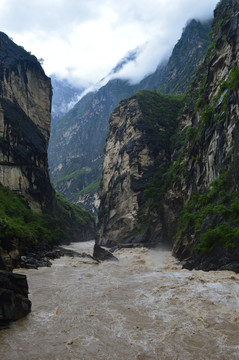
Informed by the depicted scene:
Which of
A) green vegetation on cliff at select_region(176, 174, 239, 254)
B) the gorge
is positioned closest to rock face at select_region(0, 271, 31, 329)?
the gorge

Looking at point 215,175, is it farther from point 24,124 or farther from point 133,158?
point 24,124

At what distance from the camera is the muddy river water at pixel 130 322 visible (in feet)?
25.9

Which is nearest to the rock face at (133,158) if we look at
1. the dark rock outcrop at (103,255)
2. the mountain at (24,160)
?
the mountain at (24,160)

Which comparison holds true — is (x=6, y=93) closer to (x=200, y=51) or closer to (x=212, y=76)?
(x=212, y=76)

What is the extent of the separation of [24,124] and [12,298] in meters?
45.5

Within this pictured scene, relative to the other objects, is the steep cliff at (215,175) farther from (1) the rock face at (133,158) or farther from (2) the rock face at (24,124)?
(2) the rock face at (24,124)

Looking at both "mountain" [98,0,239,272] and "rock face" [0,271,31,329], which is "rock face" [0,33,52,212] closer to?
"mountain" [98,0,239,272]

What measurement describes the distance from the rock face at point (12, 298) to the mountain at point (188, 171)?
1265cm

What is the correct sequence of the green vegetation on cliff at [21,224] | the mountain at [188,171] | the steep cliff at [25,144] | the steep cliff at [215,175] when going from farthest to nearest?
the steep cliff at [25,144] < the green vegetation on cliff at [21,224] < the mountain at [188,171] < the steep cliff at [215,175]

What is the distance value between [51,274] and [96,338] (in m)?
12.4

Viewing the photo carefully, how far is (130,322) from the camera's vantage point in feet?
33.9

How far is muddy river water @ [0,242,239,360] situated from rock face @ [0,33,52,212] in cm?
3118

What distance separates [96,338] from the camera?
8.87 metres

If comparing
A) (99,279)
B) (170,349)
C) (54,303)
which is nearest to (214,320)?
(170,349)
